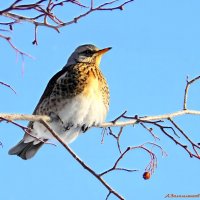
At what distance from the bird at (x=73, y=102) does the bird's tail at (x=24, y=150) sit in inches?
1.1

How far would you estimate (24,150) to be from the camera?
6.36m

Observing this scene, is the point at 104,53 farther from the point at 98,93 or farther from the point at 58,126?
the point at 58,126

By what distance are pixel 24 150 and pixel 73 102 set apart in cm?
108

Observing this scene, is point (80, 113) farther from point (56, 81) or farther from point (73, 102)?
point (56, 81)

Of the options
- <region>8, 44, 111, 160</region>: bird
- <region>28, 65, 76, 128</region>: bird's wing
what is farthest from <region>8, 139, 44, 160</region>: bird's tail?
<region>28, 65, 76, 128</region>: bird's wing

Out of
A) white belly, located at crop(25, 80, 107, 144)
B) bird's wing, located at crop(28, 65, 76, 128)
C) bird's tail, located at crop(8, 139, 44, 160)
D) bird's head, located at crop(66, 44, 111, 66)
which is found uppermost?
bird's head, located at crop(66, 44, 111, 66)

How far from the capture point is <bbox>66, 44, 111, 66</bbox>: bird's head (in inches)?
252

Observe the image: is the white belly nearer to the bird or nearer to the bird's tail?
the bird

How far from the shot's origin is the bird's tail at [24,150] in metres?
6.32

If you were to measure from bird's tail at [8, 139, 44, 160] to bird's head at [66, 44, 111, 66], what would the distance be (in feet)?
3.58

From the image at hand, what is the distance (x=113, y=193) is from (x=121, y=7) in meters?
1.22

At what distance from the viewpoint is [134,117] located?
4402mm

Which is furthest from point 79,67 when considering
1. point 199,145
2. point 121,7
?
point 121,7

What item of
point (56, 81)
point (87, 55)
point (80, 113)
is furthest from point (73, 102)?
point (87, 55)
